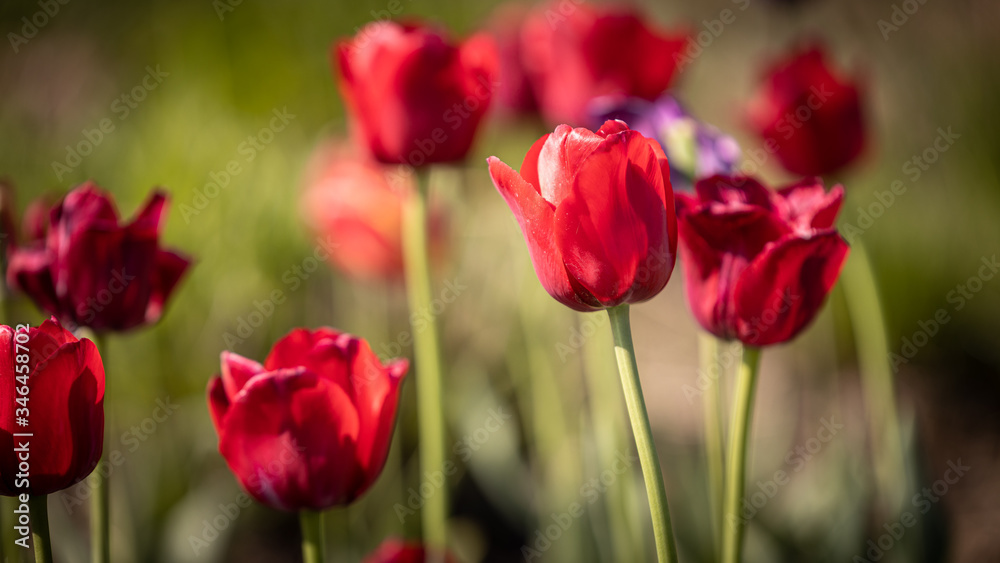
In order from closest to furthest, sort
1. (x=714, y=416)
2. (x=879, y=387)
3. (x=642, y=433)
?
(x=642, y=433) → (x=714, y=416) → (x=879, y=387)

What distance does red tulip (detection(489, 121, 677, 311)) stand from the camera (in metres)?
0.39

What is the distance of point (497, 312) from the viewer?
157 cm

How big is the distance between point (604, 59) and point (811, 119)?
0.88ft

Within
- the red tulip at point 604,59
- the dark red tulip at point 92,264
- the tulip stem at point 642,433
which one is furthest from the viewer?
the red tulip at point 604,59

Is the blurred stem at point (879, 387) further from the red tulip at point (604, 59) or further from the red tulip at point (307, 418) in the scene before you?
the red tulip at point (307, 418)

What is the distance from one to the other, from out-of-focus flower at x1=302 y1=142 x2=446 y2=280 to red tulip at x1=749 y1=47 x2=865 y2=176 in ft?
1.90

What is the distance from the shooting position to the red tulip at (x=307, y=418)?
1.40 ft

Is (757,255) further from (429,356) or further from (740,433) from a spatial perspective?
(429,356)

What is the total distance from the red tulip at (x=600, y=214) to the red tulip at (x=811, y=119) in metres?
0.55

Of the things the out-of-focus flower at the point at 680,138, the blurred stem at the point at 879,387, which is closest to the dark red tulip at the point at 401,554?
the out-of-focus flower at the point at 680,138

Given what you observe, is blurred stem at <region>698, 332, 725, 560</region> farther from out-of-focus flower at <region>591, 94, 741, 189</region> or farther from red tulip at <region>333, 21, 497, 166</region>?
red tulip at <region>333, 21, 497, 166</region>

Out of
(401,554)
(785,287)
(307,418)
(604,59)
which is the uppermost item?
(604,59)

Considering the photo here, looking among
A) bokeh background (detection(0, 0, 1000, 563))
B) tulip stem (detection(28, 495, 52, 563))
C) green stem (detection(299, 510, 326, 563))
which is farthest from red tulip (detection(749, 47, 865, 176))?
tulip stem (detection(28, 495, 52, 563))

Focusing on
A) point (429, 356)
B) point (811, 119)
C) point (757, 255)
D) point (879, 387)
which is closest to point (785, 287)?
point (757, 255)
